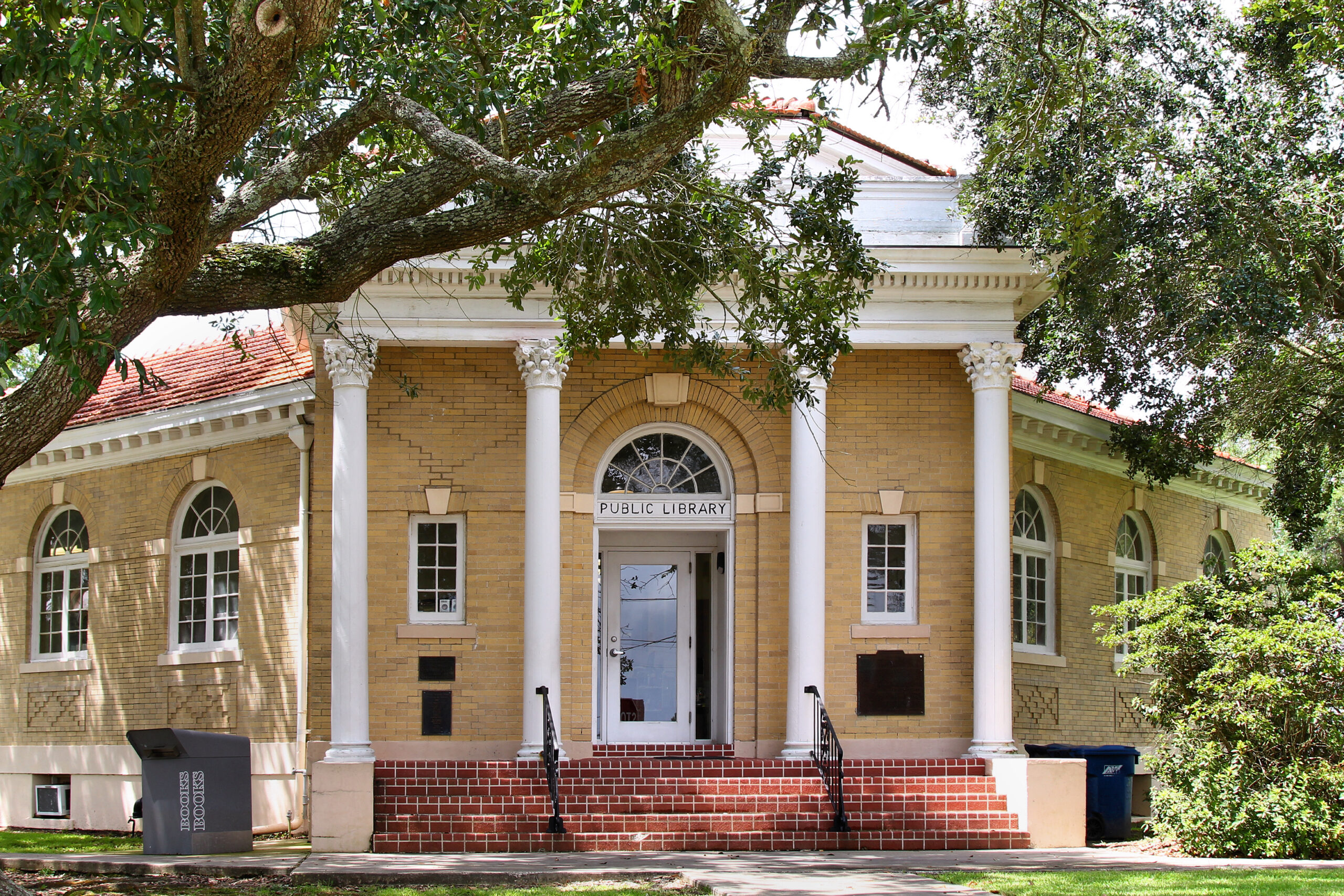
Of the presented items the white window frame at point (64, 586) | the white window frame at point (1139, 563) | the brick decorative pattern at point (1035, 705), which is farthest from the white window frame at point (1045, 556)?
the white window frame at point (64, 586)

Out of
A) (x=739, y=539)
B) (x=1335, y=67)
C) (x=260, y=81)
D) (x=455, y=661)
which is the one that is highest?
(x=1335, y=67)

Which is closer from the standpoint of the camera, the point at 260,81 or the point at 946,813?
the point at 260,81

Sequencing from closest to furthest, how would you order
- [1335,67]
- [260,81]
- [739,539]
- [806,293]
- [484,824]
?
[260,81] → [806,293] → [484,824] → [1335,67] → [739,539]

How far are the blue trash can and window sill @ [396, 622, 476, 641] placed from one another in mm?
6409

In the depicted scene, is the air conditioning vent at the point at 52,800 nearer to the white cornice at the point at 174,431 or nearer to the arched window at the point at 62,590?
the arched window at the point at 62,590

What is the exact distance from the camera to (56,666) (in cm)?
1983

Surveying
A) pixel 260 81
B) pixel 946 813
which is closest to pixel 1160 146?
pixel 946 813

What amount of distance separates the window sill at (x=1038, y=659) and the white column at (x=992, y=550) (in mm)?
2834

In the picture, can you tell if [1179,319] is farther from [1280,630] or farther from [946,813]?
[946,813]

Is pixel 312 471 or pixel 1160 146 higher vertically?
pixel 1160 146

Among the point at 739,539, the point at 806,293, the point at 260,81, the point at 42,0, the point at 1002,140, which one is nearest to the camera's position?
the point at 42,0

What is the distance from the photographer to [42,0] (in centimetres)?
745

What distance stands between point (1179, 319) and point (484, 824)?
31.3 ft

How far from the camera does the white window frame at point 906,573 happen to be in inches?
650
